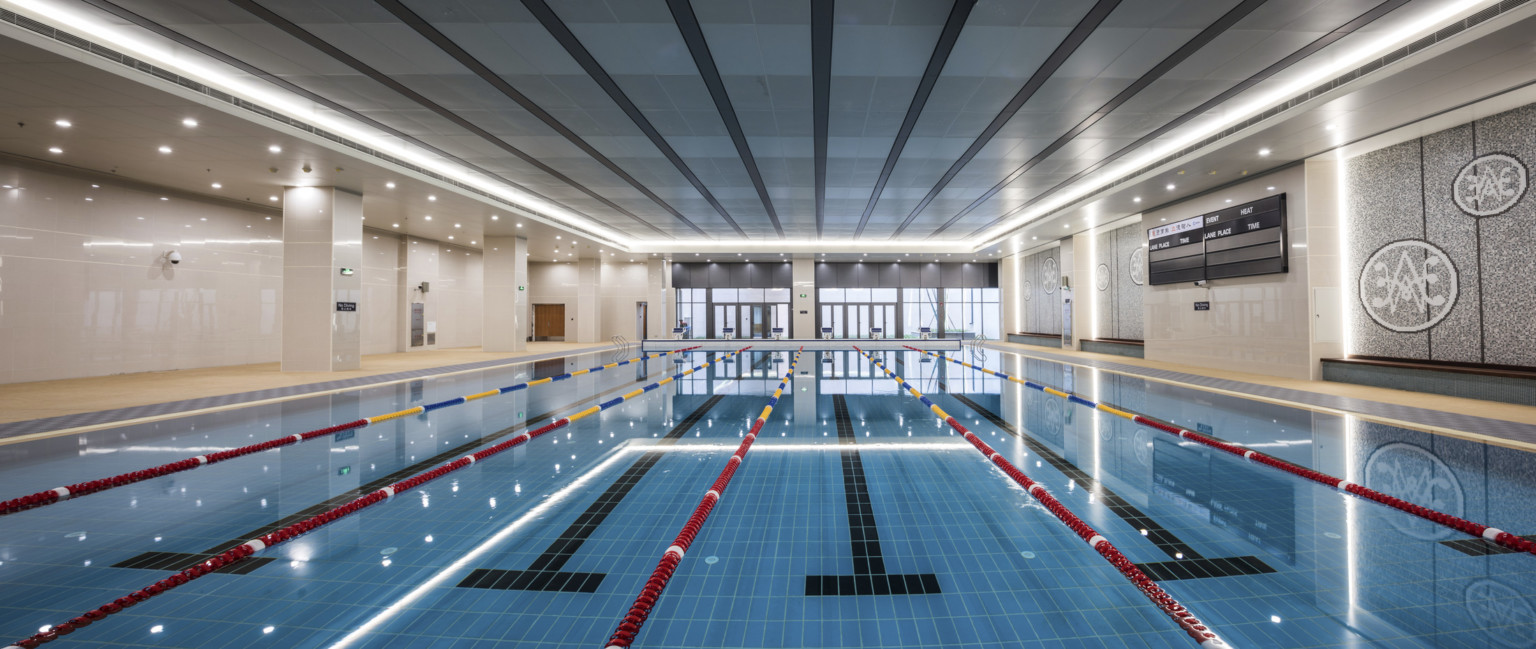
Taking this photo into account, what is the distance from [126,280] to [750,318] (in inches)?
707

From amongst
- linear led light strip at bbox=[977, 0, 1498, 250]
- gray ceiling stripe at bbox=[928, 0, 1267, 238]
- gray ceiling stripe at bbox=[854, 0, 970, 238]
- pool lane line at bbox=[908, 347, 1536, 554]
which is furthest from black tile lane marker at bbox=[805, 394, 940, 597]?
linear led light strip at bbox=[977, 0, 1498, 250]

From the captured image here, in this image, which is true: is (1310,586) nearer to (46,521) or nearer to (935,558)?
(935,558)

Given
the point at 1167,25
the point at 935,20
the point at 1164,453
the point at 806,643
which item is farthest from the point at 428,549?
the point at 1167,25

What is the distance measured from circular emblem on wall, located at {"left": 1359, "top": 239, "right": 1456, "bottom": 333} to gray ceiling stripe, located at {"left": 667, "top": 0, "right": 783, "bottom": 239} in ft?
32.5

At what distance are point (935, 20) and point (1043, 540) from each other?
16.0ft

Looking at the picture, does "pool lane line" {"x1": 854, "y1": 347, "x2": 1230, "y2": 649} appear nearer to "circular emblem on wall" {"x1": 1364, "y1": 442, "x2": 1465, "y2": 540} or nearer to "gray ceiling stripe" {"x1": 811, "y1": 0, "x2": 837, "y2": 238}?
"circular emblem on wall" {"x1": 1364, "y1": 442, "x2": 1465, "y2": 540}

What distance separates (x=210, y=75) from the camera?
6.52 metres

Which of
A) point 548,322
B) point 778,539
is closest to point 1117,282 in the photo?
point 778,539

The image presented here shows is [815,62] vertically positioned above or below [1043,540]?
above

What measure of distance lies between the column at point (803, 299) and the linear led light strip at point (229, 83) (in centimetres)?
1277

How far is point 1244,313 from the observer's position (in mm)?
10273

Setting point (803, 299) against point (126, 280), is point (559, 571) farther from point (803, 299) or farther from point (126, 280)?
point (803, 299)

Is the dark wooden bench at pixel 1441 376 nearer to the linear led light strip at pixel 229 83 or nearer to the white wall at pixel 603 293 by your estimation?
the linear led light strip at pixel 229 83

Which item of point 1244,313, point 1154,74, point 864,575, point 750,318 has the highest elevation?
point 1154,74
